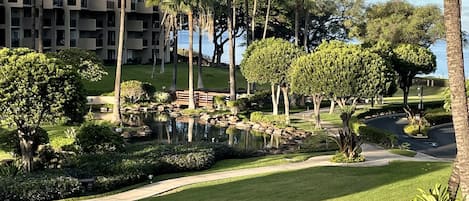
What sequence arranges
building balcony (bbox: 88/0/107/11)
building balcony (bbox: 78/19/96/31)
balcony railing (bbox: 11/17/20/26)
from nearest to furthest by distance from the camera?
balcony railing (bbox: 11/17/20/26) → building balcony (bbox: 78/19/96/31) → building balcony (bbox: 88/0/107/11)

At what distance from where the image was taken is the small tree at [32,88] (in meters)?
23.4

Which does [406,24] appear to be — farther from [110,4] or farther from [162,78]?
[110,4]

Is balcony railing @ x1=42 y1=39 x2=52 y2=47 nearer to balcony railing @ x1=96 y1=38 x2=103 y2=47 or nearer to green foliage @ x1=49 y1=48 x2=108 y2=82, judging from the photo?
balcony railing @ x1=96 y1=38 x2=103 y2=47

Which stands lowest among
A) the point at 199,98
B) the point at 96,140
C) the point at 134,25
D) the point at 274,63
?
the point at 96,140

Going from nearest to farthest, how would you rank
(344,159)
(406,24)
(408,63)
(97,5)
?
1. (344,159)
2. (408,63)
3. (406,24)
4. (97,5)

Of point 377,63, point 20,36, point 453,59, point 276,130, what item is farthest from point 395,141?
point 20,36

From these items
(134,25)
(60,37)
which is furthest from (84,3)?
(134,25)

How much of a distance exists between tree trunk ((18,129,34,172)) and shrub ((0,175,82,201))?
2.62 meters

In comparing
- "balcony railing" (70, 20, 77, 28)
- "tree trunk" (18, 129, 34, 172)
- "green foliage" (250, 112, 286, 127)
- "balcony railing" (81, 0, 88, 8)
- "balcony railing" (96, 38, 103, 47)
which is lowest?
"tree trunk" (18, 129, 34, 172)

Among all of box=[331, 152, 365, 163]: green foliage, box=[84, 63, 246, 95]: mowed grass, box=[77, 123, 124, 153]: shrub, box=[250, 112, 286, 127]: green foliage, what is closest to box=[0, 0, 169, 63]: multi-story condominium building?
box=[84, 63, 246, 95]: mowed grass

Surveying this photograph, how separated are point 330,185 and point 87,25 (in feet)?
215

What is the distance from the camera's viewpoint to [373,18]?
244 ft

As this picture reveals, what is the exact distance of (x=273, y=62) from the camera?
47.6 metres

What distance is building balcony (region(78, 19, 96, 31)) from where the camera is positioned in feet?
266
